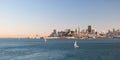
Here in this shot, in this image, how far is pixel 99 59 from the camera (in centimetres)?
8362

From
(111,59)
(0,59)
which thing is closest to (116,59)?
(111,59)

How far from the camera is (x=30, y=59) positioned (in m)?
83.8

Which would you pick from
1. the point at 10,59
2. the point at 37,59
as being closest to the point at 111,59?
the point at 37,59

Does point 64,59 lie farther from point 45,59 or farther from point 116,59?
point 116,59

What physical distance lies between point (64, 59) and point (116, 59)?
1508 cm

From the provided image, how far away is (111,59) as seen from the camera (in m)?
82.7

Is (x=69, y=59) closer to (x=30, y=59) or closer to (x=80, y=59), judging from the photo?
(x=80, y=59)

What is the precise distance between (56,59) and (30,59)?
7769 mm

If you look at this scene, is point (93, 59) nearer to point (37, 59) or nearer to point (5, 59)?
point (37, 59)

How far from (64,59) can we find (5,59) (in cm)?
1740

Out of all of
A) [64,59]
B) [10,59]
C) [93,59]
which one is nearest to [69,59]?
[64,59]

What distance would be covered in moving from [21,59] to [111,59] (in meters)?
26.4

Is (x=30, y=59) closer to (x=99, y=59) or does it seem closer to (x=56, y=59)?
(x=56, y=59)

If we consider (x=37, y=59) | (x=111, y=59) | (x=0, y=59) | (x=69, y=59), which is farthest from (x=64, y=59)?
(x=0, y=59)
